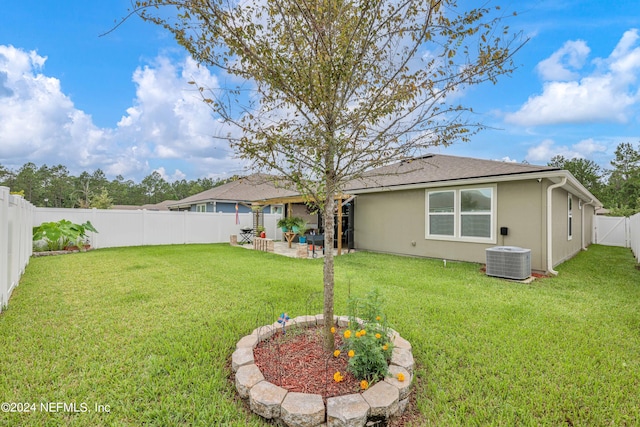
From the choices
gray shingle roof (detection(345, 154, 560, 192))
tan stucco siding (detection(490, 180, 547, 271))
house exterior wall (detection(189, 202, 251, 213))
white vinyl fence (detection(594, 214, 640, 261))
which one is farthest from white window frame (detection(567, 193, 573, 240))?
house exterior wall (detection(189, 202, 251, 213))

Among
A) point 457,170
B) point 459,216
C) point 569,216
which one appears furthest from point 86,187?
point 569,216

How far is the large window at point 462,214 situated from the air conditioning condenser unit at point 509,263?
4.69 feet

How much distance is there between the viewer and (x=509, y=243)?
24.7ft

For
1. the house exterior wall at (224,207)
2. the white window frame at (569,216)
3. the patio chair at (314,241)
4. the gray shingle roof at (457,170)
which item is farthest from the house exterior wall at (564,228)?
the house exterior wall at (224,207)

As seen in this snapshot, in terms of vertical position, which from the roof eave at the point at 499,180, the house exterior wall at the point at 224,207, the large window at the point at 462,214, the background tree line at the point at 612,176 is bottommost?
the large window at the point at 462,214

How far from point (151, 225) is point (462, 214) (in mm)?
13271

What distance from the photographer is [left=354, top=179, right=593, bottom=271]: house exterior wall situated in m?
7.12

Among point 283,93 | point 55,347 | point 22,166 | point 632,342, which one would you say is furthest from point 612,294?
point 22,166

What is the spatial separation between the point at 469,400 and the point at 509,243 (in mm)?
6600

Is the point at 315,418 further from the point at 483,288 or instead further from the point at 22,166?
the point at 22,166

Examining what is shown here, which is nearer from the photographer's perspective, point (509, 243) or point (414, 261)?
point (509, 243)

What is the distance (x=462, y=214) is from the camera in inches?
330

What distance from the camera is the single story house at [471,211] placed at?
708 centimetres

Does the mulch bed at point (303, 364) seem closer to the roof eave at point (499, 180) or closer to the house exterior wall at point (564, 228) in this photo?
the roof eave at point (499, 180)
